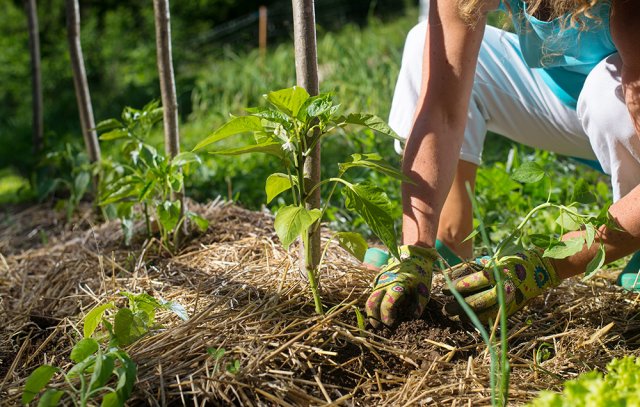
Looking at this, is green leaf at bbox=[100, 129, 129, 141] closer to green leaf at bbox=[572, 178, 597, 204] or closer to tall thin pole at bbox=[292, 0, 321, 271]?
tall thin pole at bbox=[292, 0, 321, 271]

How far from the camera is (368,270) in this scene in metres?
1.91

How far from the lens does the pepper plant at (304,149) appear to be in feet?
5.11

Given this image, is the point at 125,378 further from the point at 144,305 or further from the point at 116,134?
the point at 116,134

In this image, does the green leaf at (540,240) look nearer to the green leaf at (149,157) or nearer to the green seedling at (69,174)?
the green leaf at (149,157)

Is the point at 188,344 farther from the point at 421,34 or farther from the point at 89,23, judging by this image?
the point at 89,23

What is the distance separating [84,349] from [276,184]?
0.52 m

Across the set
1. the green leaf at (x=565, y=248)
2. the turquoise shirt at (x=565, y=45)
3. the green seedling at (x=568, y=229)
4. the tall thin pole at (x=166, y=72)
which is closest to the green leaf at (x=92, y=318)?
the tall thin pole at (x=166, y=72)

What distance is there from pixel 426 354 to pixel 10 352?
101 centimetres

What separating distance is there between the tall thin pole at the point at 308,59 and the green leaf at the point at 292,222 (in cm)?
17

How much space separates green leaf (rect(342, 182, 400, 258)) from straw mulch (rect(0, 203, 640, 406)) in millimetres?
208

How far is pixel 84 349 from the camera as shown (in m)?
1.46

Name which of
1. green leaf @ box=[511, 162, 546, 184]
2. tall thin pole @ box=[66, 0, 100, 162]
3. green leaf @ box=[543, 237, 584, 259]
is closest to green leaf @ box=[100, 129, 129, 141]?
tall thin pole @ box=[66, 0, 100, 162]

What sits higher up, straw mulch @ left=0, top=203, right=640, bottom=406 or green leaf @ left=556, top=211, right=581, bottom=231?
green leaf @ left=556, top=211, right=581, bottom=231

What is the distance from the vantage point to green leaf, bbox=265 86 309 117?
5.12ft
